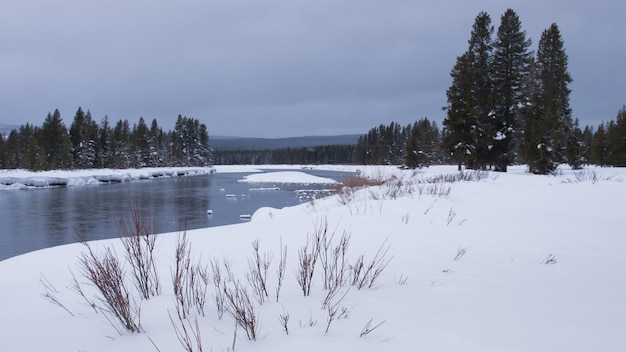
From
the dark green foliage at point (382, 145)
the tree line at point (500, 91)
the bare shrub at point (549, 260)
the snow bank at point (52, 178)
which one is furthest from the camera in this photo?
the dark green foliage at point (382, 145)

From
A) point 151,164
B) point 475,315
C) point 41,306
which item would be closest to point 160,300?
Answer: point 41,306

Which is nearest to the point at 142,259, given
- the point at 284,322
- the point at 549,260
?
the point at 284,322

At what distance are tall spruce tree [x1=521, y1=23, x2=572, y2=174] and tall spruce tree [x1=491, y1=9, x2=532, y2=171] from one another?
1.06 meters

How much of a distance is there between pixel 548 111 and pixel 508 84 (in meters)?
4.51

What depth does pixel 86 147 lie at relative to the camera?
169ft

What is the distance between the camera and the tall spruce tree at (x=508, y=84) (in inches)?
1000

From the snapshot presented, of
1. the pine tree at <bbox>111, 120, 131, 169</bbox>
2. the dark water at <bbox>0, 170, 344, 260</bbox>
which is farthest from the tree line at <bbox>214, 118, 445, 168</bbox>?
the dark water at <bbox>0, 170, 344, 260</bbox>

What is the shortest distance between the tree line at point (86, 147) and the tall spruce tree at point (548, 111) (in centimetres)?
4846

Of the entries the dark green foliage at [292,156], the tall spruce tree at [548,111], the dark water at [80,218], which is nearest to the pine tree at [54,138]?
the dark water at [80,218]

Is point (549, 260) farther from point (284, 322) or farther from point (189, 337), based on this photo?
point (189, 337)

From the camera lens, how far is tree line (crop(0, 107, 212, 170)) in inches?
1828

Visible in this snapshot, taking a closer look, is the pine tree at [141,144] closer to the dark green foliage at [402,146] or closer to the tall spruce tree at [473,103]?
the dark green foliage at [402,146]

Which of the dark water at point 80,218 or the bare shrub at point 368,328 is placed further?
the dark water at point 80,218

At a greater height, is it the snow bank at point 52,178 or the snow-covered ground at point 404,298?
the snow-covered ground at point 404,298
